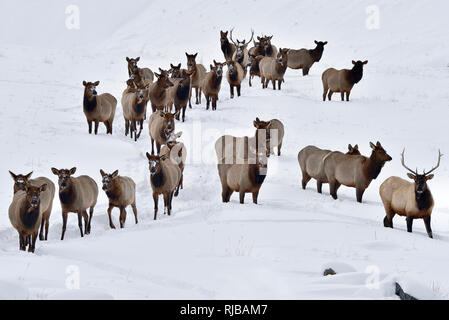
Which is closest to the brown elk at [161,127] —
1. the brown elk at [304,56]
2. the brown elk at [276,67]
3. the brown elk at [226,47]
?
the brown elk at [276,67]

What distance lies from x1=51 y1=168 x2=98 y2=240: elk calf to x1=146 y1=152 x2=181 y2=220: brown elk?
1316 mm

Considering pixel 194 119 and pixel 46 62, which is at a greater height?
pixel 46 62

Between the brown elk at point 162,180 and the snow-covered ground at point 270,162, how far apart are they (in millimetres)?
437

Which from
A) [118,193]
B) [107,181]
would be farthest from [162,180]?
[107,181]

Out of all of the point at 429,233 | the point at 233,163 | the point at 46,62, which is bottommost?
the point at 429,233

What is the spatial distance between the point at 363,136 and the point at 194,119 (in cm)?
511

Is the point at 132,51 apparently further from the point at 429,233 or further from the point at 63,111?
the point at 429,233

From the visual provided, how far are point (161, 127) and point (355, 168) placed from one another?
5360 millimetres

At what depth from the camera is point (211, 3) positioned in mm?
48031

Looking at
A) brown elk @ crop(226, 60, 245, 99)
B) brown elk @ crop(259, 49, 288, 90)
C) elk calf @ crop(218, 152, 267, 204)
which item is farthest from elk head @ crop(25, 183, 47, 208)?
brown elk @ crop(259, 49, 288, 90)

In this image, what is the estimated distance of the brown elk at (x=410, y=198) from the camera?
480 inches

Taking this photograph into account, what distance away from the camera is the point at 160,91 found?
2109cm

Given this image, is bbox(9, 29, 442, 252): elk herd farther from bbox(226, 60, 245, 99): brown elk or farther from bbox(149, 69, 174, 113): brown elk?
bbox(226, 60, 245, 99): brown elk
